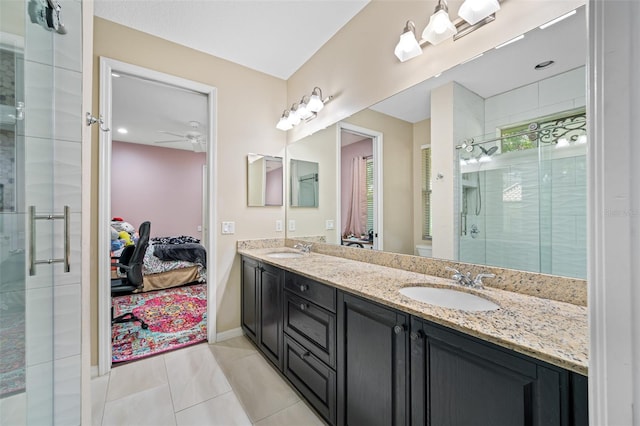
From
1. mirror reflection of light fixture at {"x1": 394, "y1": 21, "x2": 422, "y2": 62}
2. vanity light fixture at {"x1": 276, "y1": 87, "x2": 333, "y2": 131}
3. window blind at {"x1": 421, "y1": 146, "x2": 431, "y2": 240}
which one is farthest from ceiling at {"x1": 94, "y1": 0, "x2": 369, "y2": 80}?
window blind at {"x1": 421, "y1": 146, "x2": 431, "y2": 240}

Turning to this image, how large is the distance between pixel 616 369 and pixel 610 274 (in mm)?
135

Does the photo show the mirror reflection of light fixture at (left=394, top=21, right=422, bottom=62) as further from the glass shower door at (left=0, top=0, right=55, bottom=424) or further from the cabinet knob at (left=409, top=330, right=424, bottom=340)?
the glass shower door at (left=0, top=0, right=55, bottom=424)

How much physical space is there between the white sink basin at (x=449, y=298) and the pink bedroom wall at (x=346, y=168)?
1017mm

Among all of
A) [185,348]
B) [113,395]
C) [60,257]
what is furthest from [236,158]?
[113,395]

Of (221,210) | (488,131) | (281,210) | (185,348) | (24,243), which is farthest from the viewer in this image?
(281,210)

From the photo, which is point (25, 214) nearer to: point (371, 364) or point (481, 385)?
point (371, 364)

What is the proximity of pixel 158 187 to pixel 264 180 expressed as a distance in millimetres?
4303

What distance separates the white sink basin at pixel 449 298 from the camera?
117 centimetres

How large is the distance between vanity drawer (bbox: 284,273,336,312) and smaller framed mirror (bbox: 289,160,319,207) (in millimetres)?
1027

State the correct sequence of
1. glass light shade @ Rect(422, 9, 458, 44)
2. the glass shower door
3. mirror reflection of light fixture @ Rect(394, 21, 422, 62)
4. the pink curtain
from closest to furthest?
1. the glass shower door
2. glass light shade @ Rect(422, 9, 458, 44)
3. mirror reflection of light fixture @ Rect(394, 21, 422, 62)
4. the pink curtain

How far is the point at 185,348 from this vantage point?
7.75 ft

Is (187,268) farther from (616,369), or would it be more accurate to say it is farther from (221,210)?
(616,369)

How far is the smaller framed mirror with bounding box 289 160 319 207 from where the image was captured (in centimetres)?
267

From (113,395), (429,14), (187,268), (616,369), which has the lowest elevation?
(113,395)
